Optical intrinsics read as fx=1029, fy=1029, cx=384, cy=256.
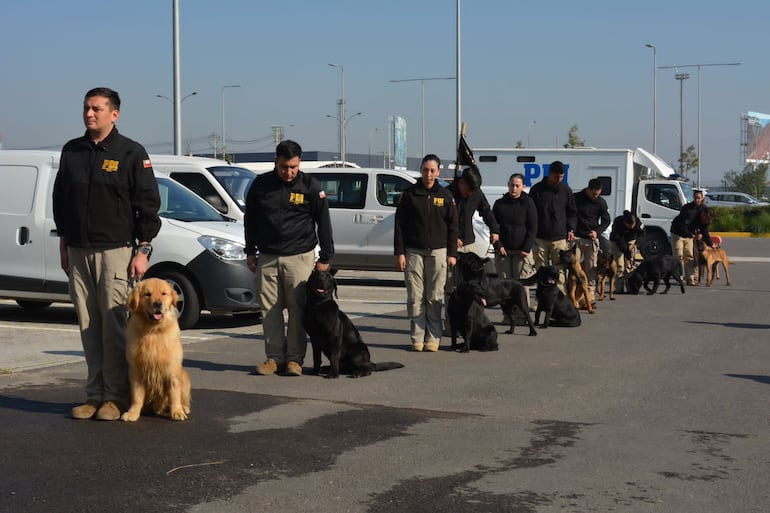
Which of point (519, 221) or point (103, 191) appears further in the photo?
point (519, 221)

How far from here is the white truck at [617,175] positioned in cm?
2488

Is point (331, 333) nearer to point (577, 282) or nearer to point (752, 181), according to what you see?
point (577, 282)

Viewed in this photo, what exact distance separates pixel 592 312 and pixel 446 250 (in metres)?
4.67

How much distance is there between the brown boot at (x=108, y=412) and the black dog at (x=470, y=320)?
442cm

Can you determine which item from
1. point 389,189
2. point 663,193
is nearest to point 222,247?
point 389,189

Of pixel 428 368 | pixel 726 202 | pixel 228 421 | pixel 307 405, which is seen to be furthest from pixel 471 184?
pixel 726 202

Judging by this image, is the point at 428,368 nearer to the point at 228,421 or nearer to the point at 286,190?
the point at 286,190

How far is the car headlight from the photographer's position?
1182cm

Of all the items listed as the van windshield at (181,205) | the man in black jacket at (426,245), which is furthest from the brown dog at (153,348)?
the van windshield at (181,205)

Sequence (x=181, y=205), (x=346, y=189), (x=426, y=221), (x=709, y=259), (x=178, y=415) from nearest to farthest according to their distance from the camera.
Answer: (x=178, y=415) < (x=426, y=221) < (x=181, y=205) < (x=346, y=189) < (x=709, y=259)

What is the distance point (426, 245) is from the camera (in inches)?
411

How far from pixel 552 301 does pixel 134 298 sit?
7000 mm

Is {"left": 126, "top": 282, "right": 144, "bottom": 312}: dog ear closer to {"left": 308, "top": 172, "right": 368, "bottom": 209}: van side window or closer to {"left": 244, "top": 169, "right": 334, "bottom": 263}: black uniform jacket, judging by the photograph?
{"left": 244, "top": 169, "right": 334, "bottom": 263}: black uniform jacket

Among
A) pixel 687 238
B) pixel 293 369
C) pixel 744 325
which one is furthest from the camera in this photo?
pixel 687 238
